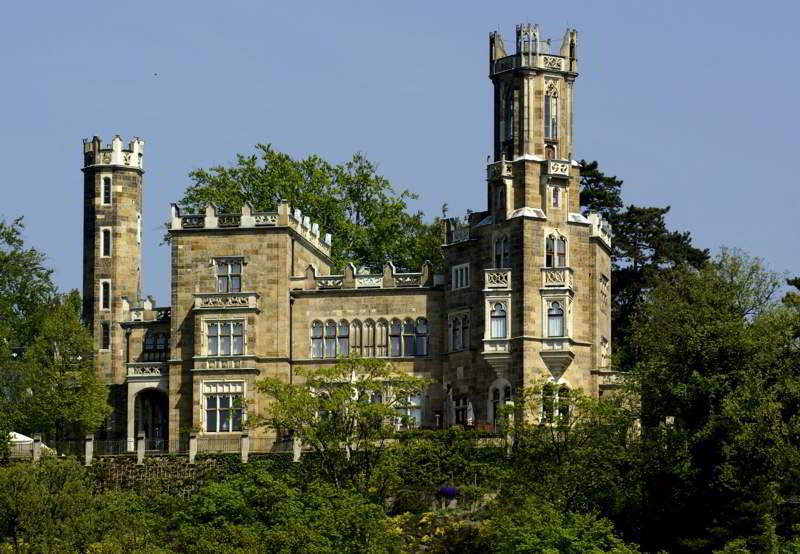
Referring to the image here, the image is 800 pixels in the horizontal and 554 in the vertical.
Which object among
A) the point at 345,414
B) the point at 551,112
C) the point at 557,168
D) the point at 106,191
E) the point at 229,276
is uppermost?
the point at 551,112

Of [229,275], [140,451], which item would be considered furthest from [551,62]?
Result: [140,451]

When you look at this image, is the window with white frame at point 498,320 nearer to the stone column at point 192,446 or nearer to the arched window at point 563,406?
the arched window at point 563,406

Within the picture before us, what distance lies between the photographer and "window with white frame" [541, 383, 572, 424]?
92562 millimetres

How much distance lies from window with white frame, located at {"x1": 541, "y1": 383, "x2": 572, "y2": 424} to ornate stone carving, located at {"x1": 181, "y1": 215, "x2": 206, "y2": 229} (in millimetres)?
18460

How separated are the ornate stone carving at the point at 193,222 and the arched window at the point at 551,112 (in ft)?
48.5

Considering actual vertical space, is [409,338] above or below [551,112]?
below

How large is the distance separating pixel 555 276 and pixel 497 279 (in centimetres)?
232

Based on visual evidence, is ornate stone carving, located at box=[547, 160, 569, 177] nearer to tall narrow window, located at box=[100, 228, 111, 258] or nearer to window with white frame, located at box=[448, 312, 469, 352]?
window with white frame, located at box=[448, 312, 469, 352]

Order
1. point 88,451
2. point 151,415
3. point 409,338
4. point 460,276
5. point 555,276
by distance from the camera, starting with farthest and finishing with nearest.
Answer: point 151,415, point 409,338, point 460,276, point 88,451, point 555,276

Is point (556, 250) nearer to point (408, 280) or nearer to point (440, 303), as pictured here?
point (440, 303)

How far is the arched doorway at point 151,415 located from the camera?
105562 mm

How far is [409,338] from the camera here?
340ft

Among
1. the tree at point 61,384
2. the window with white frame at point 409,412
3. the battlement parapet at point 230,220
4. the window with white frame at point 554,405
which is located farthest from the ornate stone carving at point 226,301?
the window with white frame at point 554,405

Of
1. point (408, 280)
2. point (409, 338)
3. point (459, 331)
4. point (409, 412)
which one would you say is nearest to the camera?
point (459, 331)
